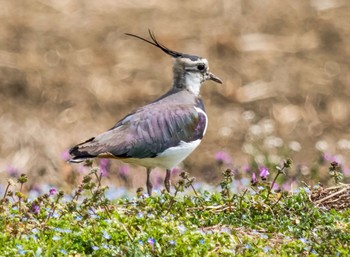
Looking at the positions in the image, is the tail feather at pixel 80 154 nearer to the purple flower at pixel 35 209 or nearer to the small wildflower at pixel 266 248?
the purple flower at pixel 35 209

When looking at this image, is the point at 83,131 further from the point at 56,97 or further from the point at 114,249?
the point at 114,249

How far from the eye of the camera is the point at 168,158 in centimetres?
932

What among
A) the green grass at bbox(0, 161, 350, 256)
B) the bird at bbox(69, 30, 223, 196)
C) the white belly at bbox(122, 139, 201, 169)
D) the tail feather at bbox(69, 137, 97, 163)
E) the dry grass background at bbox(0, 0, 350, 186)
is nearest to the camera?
the green grass at bbox(0, 161, 350, 256)

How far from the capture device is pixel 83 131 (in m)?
13.4

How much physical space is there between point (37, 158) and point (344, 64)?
4971 mm

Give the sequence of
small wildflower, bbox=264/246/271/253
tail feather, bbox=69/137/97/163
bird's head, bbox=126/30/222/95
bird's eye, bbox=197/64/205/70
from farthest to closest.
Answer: bird's eye, bbox=197/64/205/70
bird's head, bbox=126/30/222/95
tail feather, bbox=69/137/97/163
small wildflower, bbox=264/246/271/253

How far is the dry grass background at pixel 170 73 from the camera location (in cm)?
1334

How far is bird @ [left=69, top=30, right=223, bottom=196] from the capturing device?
8.87m

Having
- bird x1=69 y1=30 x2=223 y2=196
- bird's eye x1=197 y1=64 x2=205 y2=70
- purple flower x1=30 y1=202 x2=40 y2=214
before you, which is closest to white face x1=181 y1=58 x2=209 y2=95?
bird's eye x1=197 y1=64 x2=205 y2=70

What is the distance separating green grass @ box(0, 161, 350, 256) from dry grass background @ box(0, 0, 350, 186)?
167 inches

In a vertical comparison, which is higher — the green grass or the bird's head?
the green grass

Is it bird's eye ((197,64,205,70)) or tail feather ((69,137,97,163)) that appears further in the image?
bird's eye ((197,64,205,70))

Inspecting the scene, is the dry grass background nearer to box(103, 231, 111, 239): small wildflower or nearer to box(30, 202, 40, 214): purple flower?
box(30, 202, 40, 214): purple flower

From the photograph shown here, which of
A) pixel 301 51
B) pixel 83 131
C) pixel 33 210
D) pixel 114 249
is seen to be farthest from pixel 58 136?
pixel 114 249
